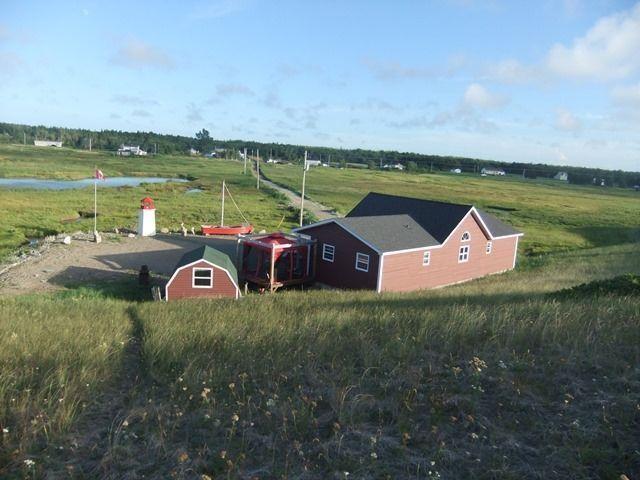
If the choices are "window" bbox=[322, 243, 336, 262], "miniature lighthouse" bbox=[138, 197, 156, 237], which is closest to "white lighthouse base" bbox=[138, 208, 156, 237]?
"miniature lighthouse" bbox=[138, 197, 156, 237]

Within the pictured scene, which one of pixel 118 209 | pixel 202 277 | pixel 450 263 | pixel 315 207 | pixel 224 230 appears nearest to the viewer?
pixel 202 277

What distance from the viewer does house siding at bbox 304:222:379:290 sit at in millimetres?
25203

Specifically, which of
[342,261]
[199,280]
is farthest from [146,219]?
[342,261]

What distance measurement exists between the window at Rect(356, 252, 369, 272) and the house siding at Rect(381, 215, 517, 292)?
89cm

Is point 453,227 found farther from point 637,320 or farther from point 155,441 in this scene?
point 155,441

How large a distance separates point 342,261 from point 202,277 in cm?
755

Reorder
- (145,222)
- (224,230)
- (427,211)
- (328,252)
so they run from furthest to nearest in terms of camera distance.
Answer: (224,230) → (145,222) → (427,211) → (328,252)

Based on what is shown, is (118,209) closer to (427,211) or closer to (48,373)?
(427,211)

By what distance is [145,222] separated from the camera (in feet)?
128

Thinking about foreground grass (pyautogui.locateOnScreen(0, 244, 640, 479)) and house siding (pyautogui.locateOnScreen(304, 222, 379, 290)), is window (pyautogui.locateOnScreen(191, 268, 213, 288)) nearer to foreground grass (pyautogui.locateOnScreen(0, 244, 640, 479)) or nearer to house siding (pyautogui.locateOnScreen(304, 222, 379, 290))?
house siding (pyautogui.locateOnScreen(304, 222, 379, 290))

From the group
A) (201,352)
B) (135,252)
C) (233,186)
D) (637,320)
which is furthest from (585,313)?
(233,186)

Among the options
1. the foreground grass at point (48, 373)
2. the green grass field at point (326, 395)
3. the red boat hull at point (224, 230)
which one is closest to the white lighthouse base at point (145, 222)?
the red boat hull at point (224, 230)

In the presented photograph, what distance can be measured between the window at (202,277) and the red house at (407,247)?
7.23 meters

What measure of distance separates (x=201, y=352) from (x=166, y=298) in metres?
15.2
